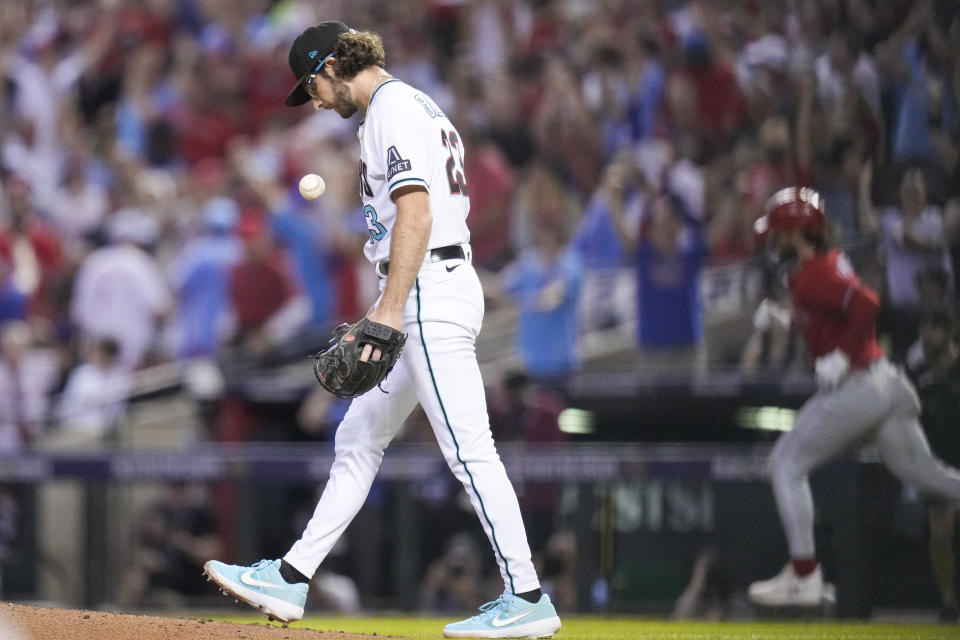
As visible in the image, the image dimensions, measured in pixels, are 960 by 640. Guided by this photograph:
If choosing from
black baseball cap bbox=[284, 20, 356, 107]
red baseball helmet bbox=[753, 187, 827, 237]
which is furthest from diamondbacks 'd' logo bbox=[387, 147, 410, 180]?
red baseball helmet bbox=[753, 187, 827, 237]

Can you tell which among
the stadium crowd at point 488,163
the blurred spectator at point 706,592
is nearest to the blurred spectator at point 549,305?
the stadium crowd at point 488,163

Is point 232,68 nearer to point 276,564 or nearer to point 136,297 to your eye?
point 136,297

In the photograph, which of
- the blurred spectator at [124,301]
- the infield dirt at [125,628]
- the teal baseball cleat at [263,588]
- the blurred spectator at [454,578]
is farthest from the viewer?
the blurred spectator at [124,301]

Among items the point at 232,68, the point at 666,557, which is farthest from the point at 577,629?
the point at 232,68

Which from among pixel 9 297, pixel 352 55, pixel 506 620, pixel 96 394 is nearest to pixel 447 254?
pixel 352 55

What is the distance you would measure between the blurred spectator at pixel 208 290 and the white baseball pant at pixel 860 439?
474 centimetres

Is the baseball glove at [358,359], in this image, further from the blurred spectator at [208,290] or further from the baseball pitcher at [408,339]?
the blurred spectator at [208,290]

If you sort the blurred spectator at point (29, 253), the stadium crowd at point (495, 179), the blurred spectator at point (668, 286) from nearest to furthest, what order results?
1. the stadium crowd at point (495, 179)
2. the blurred spectator at point (668, 286)
3. the blurred spectator at point (29, 253)

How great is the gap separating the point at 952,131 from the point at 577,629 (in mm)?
2681

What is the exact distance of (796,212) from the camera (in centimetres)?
625

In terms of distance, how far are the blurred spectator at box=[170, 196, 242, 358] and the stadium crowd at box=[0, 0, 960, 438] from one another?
18mm

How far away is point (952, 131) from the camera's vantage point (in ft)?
20.2

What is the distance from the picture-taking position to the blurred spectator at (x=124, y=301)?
10.2 metres

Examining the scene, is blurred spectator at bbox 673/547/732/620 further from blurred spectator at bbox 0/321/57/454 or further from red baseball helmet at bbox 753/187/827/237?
blurred spectator at bbox 0/321/57/454
